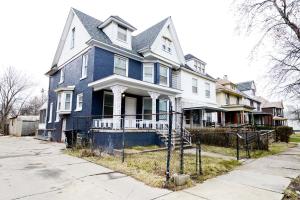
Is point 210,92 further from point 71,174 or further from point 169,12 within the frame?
point 71,174

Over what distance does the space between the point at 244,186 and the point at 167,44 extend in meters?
15.1

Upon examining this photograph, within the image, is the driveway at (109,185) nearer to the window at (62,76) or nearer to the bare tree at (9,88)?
the window at (62,76)

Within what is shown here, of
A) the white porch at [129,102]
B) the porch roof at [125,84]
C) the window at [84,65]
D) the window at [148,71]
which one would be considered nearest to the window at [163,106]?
the white porch at [129,102]

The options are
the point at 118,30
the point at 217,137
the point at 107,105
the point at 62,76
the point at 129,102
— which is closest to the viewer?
the point at 107,105

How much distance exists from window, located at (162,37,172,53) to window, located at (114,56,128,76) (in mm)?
4652

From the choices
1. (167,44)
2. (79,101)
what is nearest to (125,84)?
(79,101)

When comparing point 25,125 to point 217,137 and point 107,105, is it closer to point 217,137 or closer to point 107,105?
point 107,105

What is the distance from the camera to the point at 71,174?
20.1 feet

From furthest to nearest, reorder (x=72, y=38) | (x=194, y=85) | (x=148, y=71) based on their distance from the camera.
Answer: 1. (x=194, y=85)
2. (x=72, y=38)
3. (x=148, y=71)

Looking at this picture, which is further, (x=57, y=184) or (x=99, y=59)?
(x=99, y=59)

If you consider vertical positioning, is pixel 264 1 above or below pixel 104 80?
above

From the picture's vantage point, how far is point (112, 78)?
10984 millimetres

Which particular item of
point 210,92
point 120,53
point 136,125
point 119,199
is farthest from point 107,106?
point 210,92

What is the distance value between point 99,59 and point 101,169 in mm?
8626
